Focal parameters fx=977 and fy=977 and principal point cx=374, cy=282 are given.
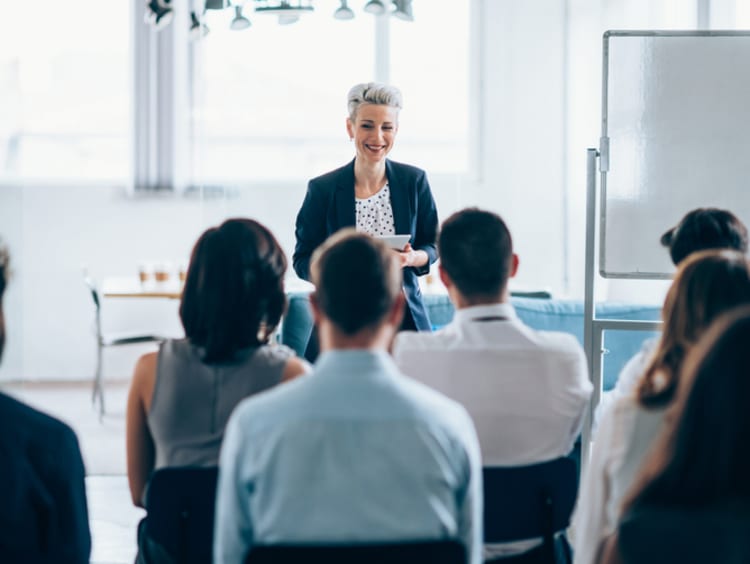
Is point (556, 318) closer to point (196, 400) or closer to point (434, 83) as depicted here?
point (196, 400)

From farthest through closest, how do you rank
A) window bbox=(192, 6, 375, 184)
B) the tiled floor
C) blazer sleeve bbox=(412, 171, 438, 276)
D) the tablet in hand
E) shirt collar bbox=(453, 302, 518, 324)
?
window bbox=(192, 6, 375, 184)
the tiled floor
blazer sleeve bbox=(412, 171, 438, 276)
the tablet in hand
shirt collar bbox=(453, 302, 518, 324)

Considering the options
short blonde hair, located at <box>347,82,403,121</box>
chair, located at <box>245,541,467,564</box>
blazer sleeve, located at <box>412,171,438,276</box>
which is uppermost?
short blonde hair, located at <box>347,82,403,121</box>

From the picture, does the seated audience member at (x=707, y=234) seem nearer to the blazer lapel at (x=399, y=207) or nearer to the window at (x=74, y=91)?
the blazer lapel at (x=399, y=207)

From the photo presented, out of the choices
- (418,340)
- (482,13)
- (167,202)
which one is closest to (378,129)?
(418,340)

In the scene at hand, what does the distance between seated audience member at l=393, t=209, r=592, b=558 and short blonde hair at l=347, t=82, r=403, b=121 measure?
1.20 m

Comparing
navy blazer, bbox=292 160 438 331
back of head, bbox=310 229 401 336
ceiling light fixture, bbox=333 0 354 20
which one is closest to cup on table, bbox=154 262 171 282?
ceiling light fixture, bbox=333 0 354 20

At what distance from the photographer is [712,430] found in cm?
123

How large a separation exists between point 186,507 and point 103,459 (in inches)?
129

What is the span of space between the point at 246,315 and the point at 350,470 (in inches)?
21.2

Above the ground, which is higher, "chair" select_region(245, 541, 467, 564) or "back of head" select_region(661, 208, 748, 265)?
"back of head" select_region(661, 208, 748, 265)

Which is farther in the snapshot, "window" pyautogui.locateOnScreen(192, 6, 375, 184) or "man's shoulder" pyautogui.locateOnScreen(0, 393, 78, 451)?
"window" pyautogui.locateOnScreen(192, 6, 375, 184)

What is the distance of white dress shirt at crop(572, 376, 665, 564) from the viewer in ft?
5.05

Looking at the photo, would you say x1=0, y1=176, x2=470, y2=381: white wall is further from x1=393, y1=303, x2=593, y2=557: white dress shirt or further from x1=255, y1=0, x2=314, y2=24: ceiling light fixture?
x1=393, y1=303, x2=593, y2=557: white dress shirt

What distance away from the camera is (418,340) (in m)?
1.87
